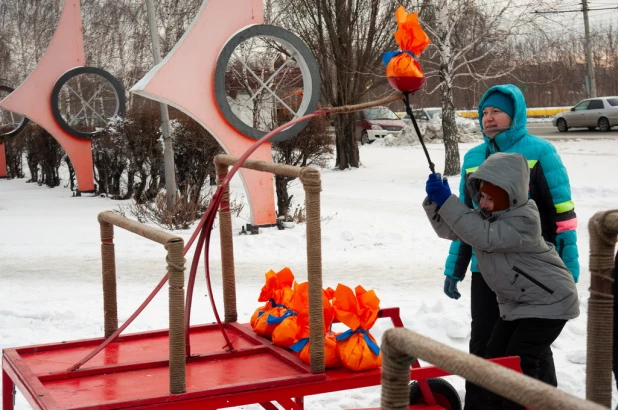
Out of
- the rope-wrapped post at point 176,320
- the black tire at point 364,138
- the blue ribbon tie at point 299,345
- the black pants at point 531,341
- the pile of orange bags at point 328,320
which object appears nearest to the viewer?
the rope-wrapped post at point 176,320

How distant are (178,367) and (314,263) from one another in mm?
626

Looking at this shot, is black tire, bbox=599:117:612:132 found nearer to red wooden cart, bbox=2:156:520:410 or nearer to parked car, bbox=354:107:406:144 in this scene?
parked car, bbox=354:107:406:144

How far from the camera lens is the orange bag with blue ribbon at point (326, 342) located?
3387 mm

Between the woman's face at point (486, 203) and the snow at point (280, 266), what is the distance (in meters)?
1.43

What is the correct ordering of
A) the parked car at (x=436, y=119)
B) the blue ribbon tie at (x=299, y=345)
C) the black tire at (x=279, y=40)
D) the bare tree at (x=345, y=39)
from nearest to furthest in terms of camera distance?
the blue ribbon tie at (x=299, y=345)
the black tire at (x=279, y=40)
the bare tree at (x=345, y=39)
the parked car at (x=436, y=119)

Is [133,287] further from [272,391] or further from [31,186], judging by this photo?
[31,186]

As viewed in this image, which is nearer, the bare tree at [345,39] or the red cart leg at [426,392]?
the red cart leg at [426,392]

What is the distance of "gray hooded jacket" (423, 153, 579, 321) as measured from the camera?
11.1 ft

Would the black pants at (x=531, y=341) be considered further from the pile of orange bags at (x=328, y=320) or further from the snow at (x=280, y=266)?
the snow at (x=280, y=266)

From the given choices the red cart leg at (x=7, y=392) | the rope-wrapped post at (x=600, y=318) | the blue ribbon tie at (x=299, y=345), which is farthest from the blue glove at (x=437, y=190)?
the red cart leg at (x=7, y=392)

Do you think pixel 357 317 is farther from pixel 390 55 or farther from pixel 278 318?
pixel 390 55

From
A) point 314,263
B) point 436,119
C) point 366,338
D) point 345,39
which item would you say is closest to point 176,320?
point 314,263

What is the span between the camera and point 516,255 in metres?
3.47

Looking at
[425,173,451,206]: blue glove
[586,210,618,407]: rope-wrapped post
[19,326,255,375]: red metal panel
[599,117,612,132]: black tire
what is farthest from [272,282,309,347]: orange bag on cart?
[599,117,612,132]: black tire
